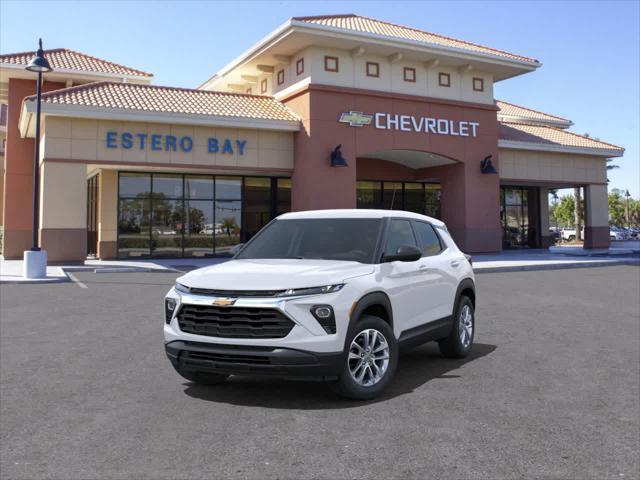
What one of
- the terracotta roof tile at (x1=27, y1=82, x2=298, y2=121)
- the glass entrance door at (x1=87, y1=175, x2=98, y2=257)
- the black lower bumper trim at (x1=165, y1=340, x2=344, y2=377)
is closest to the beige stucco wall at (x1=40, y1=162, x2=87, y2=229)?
Answer: the terracotta roof tile at (x1=27, y1=82, x2=298, y2=121)

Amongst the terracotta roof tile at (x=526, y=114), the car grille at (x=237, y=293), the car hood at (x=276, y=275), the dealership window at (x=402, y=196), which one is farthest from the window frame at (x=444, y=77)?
the car grille at (x=237, y=293)

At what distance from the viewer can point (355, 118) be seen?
25531mm

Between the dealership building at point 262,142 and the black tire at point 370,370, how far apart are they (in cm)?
1839

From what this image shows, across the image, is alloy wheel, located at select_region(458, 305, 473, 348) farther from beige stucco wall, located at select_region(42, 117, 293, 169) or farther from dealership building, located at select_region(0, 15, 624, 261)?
beige stucco wall, located at select_region(42, 117, 293, 169)

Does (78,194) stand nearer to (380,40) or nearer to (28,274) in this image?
(28,274)

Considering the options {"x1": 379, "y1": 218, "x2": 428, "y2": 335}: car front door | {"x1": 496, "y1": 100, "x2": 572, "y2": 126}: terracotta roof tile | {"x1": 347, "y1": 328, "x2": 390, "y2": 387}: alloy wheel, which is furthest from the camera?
{"x1": 496, "y1": 100, "x2": 572, "y2": 126}: terracotta roof tile

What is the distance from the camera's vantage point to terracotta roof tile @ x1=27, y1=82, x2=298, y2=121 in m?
22.6

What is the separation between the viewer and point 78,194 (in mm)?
22156

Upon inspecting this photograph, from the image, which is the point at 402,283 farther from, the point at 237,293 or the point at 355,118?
the point at 355,118

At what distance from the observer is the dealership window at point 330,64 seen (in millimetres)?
25141

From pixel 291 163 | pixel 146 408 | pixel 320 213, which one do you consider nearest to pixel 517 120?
pixel 291 163

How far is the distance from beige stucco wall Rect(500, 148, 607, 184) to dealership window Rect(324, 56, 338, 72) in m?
11.0

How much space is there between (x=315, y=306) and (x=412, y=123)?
23382mm

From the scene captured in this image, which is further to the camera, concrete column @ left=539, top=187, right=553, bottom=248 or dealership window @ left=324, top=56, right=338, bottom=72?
concrete column @ left=539, top=187, right=553, bottom=248
